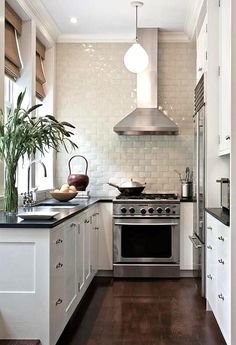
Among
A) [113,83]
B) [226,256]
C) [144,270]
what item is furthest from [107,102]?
[226,256]

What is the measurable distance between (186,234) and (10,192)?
256 cm

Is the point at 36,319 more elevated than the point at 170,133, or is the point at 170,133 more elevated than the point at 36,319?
the point at 170,133

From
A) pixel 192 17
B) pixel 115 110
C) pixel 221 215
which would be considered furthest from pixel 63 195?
pixel 192 17

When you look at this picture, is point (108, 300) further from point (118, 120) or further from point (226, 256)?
point (118, 120)

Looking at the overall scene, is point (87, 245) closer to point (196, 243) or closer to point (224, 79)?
point (196, 243)

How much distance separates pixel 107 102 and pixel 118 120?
0.92ft

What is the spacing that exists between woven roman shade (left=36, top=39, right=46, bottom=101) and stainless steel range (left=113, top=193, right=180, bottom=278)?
1.66m

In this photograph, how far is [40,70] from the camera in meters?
5.54

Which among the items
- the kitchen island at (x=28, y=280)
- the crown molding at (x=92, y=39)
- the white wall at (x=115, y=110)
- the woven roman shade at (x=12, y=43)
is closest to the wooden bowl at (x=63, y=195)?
the white wall at (x=115, y=110)

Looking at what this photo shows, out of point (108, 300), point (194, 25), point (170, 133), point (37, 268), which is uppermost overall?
point (194, 25)

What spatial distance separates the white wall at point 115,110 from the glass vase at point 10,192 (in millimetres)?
2556

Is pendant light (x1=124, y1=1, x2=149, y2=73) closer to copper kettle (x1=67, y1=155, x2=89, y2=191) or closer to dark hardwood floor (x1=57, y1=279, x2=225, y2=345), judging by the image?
copper kettle (x1=67, y1=155, x2=89, y2=191)

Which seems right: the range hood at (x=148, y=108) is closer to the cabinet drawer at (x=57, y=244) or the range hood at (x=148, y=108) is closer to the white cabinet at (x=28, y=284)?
the cabinet drawer at (x=57, y=244)

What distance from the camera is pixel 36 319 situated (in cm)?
279
